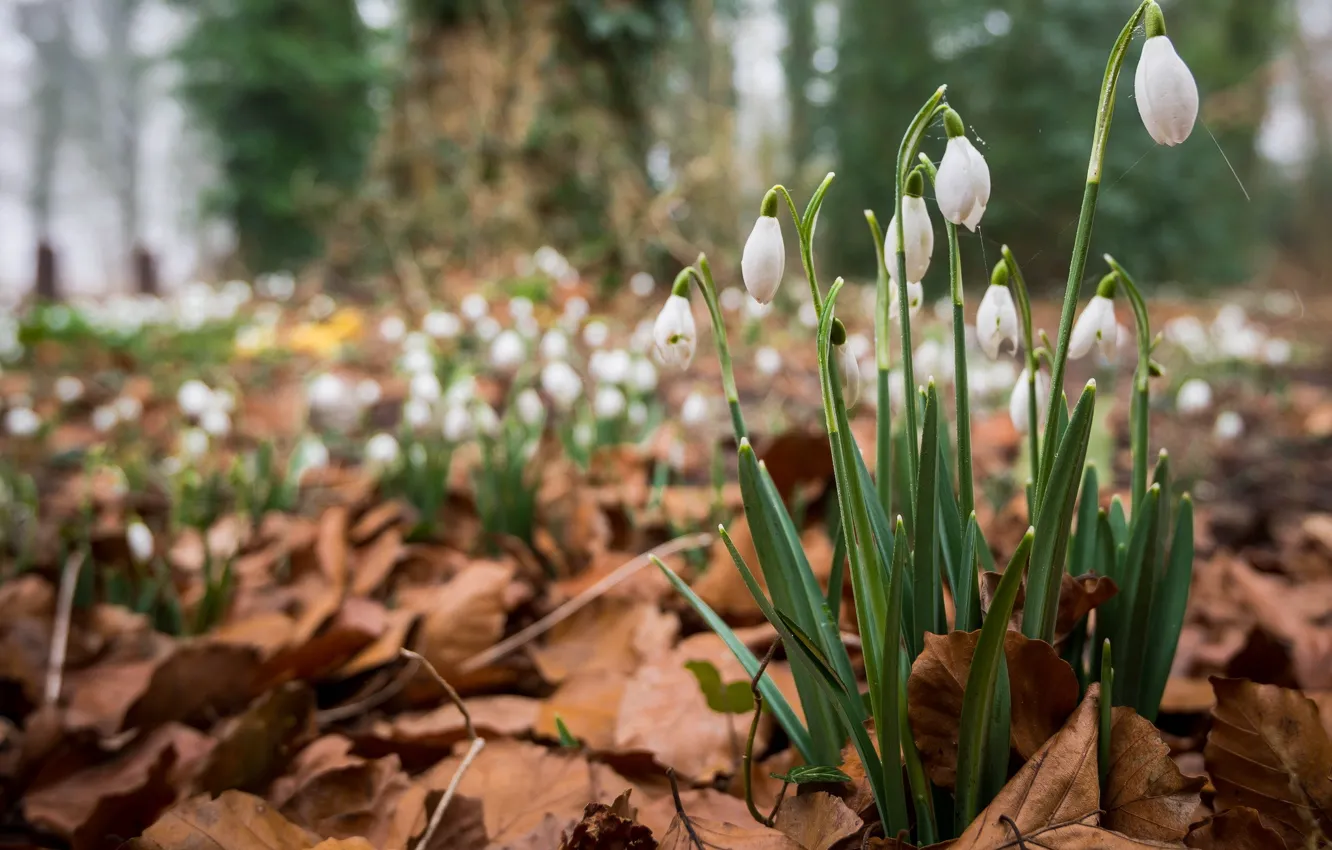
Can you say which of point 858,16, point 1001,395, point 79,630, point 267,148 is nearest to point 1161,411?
point 1001,395

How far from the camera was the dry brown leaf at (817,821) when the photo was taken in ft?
2.26

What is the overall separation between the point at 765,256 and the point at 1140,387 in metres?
0.41

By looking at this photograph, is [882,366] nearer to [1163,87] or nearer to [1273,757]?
[1163,87]

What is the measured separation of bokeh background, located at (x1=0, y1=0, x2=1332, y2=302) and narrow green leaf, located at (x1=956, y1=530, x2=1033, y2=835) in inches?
12.4

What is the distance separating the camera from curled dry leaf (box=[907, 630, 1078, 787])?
69cm

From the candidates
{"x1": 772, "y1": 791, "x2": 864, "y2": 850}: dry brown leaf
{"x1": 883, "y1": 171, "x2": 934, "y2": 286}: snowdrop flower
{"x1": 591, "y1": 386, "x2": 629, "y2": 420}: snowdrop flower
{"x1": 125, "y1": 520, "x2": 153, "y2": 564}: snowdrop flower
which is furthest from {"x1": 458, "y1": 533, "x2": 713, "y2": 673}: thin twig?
{"x1": 591, "y1": 386, "x2": 629, "y2": 420}: snowdrop flower

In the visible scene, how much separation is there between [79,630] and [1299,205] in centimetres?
2396

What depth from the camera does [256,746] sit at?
923 millimetres

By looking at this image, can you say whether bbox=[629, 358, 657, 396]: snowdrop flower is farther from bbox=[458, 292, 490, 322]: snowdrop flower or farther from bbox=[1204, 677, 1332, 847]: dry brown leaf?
bbox=[1204, 677, 1332, 847]: dry brown leaf

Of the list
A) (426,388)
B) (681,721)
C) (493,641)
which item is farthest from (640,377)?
(681,721)

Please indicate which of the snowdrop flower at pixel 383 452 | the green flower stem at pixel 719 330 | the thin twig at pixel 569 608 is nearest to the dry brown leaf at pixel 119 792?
the thin twig at pixel 569 608

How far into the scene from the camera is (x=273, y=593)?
1.47 meters

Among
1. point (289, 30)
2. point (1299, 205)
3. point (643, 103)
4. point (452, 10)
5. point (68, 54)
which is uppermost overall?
point (68, 54)

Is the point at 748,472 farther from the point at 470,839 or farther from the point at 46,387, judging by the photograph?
the point at 46,387
